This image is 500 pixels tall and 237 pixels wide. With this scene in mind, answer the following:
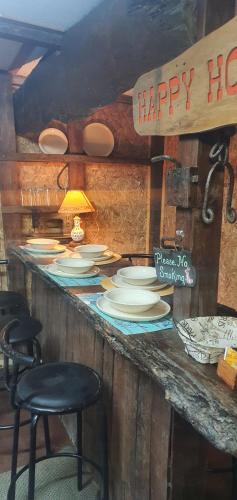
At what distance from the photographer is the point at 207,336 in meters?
1.18

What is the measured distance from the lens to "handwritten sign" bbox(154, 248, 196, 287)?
1.25 m

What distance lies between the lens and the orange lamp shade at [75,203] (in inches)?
136

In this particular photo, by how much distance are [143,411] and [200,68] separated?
3.88 feet

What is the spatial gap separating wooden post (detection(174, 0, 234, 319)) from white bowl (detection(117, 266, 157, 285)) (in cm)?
42

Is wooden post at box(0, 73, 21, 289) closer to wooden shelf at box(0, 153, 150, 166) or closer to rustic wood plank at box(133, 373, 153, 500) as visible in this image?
wooden shelf at box(0, 153, 150, 166)

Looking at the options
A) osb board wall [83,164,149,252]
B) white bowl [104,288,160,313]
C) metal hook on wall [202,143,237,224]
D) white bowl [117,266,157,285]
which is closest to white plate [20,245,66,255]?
white bowl [117,266,157,285]

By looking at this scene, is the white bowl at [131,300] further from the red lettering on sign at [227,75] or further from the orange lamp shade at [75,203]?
the orange lamp shade at [75,203]

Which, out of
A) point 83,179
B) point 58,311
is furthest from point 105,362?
point 83,179

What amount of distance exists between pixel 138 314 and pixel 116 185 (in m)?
2.67

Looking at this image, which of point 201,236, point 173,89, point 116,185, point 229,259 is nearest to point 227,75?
point 173,89

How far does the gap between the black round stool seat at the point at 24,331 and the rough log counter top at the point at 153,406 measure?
0.24 m

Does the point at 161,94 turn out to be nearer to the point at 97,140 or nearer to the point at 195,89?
the point at 195,89

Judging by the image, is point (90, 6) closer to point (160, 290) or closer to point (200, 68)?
point (200, 68)

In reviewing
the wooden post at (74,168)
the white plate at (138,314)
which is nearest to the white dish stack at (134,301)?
the white plate at (138,314)
